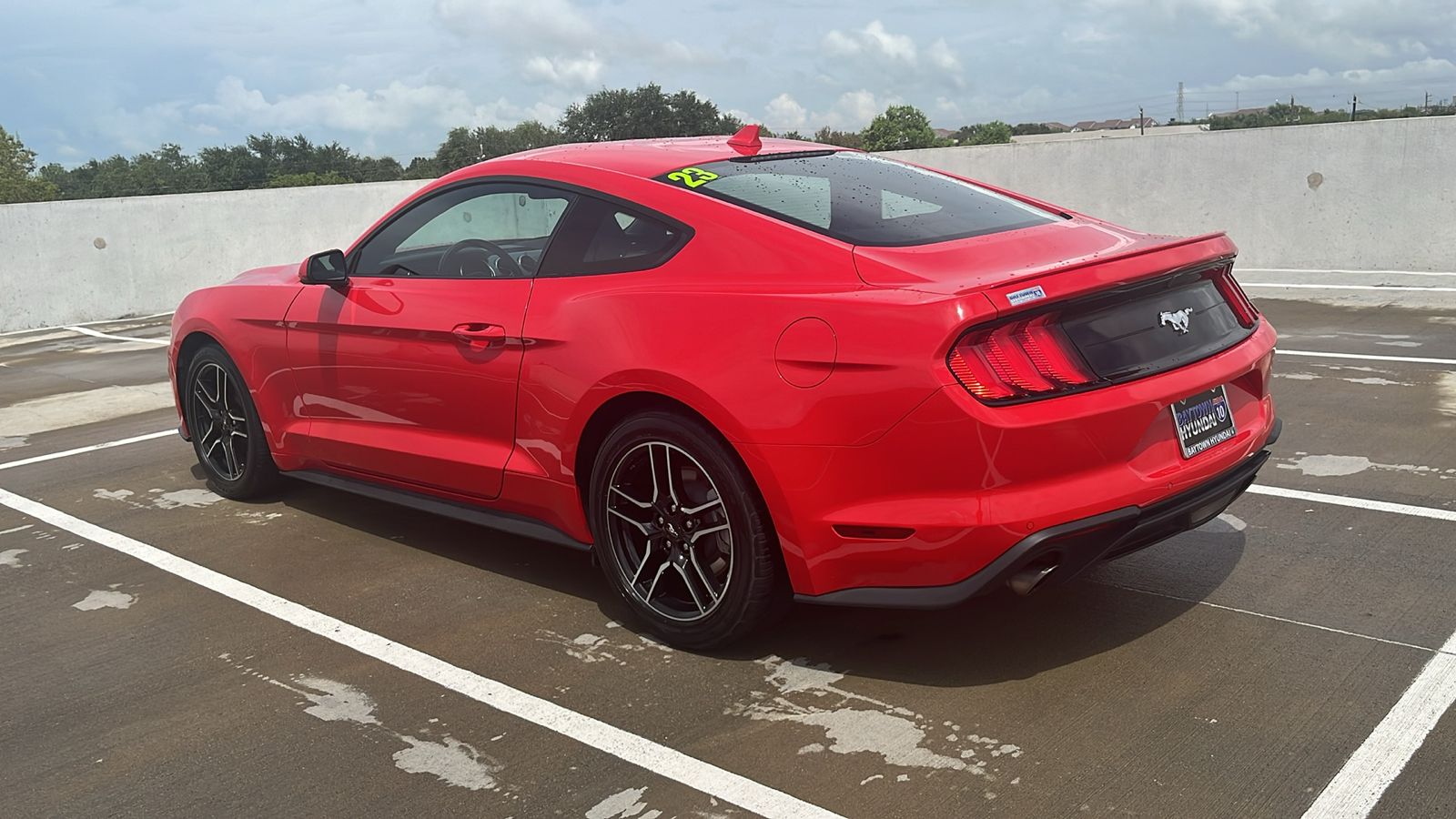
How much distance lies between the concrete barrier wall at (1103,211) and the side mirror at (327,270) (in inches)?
458

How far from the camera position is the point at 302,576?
15.4 feet

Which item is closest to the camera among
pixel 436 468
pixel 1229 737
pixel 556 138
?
pixel 1229 737

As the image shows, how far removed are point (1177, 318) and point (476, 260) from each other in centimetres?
246

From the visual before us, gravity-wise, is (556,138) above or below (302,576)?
above

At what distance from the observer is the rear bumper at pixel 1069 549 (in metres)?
3.04

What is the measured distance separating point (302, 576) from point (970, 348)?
9.57 ft

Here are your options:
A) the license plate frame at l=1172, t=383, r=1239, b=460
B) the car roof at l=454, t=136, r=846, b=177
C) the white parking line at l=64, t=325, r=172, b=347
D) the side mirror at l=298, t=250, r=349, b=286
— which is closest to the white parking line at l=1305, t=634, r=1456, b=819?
the license plate frame at l=1172, t=383, r=1239, b=460

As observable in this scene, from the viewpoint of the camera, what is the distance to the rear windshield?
3613 mm

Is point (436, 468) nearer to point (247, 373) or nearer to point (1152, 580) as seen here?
point (247, 373)

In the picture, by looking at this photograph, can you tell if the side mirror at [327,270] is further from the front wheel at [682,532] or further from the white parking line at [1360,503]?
the white parking line at [1360,503]

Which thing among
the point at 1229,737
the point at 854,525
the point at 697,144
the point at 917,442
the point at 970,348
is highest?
the point at 697,144

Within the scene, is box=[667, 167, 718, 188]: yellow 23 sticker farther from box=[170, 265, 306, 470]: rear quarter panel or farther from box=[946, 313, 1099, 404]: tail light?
box=[170, 265, 306, 470]: rear quarter panel

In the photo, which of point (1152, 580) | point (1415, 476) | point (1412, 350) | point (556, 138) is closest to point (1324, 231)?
point (1412, 350)

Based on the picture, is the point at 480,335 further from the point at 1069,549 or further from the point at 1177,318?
the point at 1177,318
